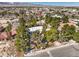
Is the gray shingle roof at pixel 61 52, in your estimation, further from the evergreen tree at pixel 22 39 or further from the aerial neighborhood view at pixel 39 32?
the evergreen tree at pixel 22 39

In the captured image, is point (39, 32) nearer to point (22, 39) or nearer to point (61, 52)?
point (22, 39)

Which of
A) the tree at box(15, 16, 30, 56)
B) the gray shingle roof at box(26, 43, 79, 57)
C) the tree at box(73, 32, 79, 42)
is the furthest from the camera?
the tree at box(73, 32, 79, 42)

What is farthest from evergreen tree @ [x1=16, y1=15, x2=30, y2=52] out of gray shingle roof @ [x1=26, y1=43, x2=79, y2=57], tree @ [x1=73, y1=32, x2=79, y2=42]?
tree @ [x1=73, y1=32, x2=79, y2=42]

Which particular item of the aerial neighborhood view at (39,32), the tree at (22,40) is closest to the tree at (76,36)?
the aerial neighborhood view at (39,32)

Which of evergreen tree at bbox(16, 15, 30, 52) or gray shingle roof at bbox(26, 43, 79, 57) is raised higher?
evergreen tree at bbox(16, 15, 30, 52)

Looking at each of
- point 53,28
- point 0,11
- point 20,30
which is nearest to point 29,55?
point 20,30

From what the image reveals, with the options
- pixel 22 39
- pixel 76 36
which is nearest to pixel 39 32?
pixel 22 39

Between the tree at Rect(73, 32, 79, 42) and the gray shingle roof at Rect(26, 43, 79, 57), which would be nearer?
the gray shingle roof at Rect(26, 43, 79, 57)

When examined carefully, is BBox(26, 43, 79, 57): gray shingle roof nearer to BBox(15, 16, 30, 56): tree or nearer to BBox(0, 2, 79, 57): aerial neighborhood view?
BBox(0, 2, 79, 57): aerial neighborhood view
